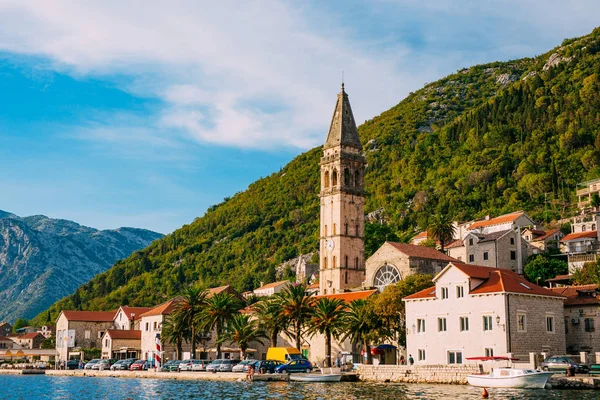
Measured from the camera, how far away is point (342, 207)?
104 m

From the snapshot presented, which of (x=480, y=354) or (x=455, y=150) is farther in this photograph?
(x=455, y=150)

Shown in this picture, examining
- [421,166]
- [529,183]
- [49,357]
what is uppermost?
[421,166]

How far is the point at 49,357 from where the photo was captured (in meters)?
120

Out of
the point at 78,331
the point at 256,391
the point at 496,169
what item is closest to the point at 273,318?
the point at 256,391

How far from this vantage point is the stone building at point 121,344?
102 m

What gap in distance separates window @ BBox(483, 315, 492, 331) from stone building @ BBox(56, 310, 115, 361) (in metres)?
68.8

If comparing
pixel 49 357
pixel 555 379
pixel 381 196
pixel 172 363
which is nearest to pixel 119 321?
pixel 49 357

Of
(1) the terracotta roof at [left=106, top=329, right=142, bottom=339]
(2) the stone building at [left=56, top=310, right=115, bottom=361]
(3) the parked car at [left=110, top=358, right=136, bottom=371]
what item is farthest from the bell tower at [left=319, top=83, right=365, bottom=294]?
(2) the stone building at [left=56, top=310, right=115, bottom=361]

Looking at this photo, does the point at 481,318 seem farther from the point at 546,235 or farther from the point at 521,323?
the point at 546,235

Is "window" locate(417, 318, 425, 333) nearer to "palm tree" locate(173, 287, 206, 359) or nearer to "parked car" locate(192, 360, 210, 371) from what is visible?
"parked car" locate(192, 360, 210, 371)

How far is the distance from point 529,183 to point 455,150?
142 ft

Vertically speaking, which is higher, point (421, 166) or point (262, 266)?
point (421, 166)

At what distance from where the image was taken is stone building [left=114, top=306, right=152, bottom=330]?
10844 cm

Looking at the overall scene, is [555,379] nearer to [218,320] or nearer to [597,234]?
[218,320]
